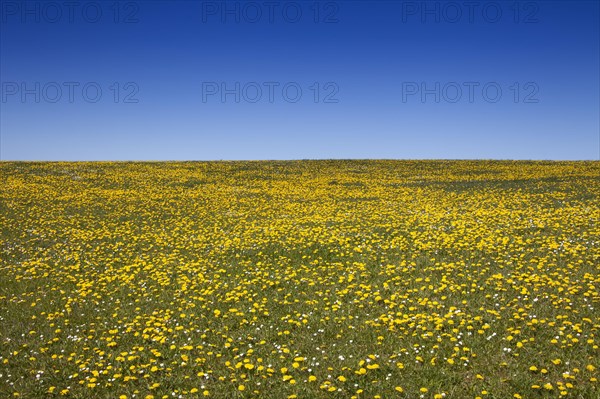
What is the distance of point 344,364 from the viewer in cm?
735

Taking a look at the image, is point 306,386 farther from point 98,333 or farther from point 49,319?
point 49,319

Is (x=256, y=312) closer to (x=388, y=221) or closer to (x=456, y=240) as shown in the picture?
(x=456, y=240)

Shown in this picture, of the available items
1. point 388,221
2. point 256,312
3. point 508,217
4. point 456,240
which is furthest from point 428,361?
point 508,217

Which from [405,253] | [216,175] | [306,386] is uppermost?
[216,175]

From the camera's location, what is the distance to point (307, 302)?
10078 millimetres

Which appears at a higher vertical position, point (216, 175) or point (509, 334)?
point (216, 175)

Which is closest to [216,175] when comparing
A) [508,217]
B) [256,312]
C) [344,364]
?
[508,217]

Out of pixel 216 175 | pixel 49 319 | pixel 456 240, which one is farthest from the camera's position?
pixel 216 175

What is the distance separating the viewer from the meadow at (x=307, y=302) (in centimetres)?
698

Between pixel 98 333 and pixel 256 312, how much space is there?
12.3 feet

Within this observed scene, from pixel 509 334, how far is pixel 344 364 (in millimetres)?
3633

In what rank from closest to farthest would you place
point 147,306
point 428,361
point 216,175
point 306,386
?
point 306,386 < point 428,361 < point 147,306 < point 216,175

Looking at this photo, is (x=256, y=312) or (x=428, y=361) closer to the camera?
(x=428, y=361)

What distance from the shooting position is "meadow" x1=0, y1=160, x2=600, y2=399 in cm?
698
